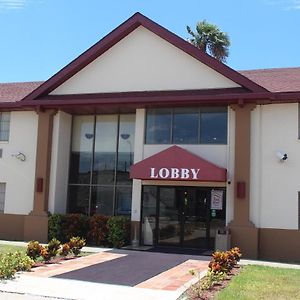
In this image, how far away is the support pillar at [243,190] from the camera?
1664 cm

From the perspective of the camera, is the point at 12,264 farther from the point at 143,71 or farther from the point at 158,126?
the point at 143,71

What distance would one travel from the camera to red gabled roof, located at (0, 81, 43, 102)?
2151 centimetres

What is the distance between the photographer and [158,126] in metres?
18.9

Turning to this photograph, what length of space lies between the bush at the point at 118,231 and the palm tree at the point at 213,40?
20323 mm

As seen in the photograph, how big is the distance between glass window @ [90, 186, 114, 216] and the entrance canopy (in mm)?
2598

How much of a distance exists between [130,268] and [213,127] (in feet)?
22.1

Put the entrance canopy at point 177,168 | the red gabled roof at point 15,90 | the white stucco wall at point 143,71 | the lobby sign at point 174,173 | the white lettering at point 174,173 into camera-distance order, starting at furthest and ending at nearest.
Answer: the red gabled roof at point 15,90
the white stucco wall at point 143,71
the white lettering at point 174,173
the lobby sign at point 174,173
the entrance canopy at point 177,168

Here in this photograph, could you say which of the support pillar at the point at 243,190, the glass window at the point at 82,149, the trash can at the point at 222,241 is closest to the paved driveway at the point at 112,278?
the trash can at the point at 222,241

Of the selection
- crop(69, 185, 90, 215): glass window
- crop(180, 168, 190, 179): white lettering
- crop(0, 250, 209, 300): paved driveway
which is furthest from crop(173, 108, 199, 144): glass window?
crop(69, 185, 90, 215): glass window

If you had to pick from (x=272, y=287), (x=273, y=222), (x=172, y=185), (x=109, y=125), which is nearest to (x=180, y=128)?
(x=172, y=185)

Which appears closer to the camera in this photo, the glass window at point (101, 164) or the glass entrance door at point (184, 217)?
the glass entrance door at point (184, 217)

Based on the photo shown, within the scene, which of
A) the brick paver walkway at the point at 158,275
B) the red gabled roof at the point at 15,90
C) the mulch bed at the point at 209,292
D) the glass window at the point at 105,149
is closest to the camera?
the mulch bed at the point at 209,292

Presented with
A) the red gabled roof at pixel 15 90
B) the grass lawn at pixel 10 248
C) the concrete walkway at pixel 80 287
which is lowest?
the concrete walkway at pixel 80 287

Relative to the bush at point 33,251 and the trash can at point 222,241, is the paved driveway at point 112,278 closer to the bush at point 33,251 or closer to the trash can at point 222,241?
the bush at point 33,251
